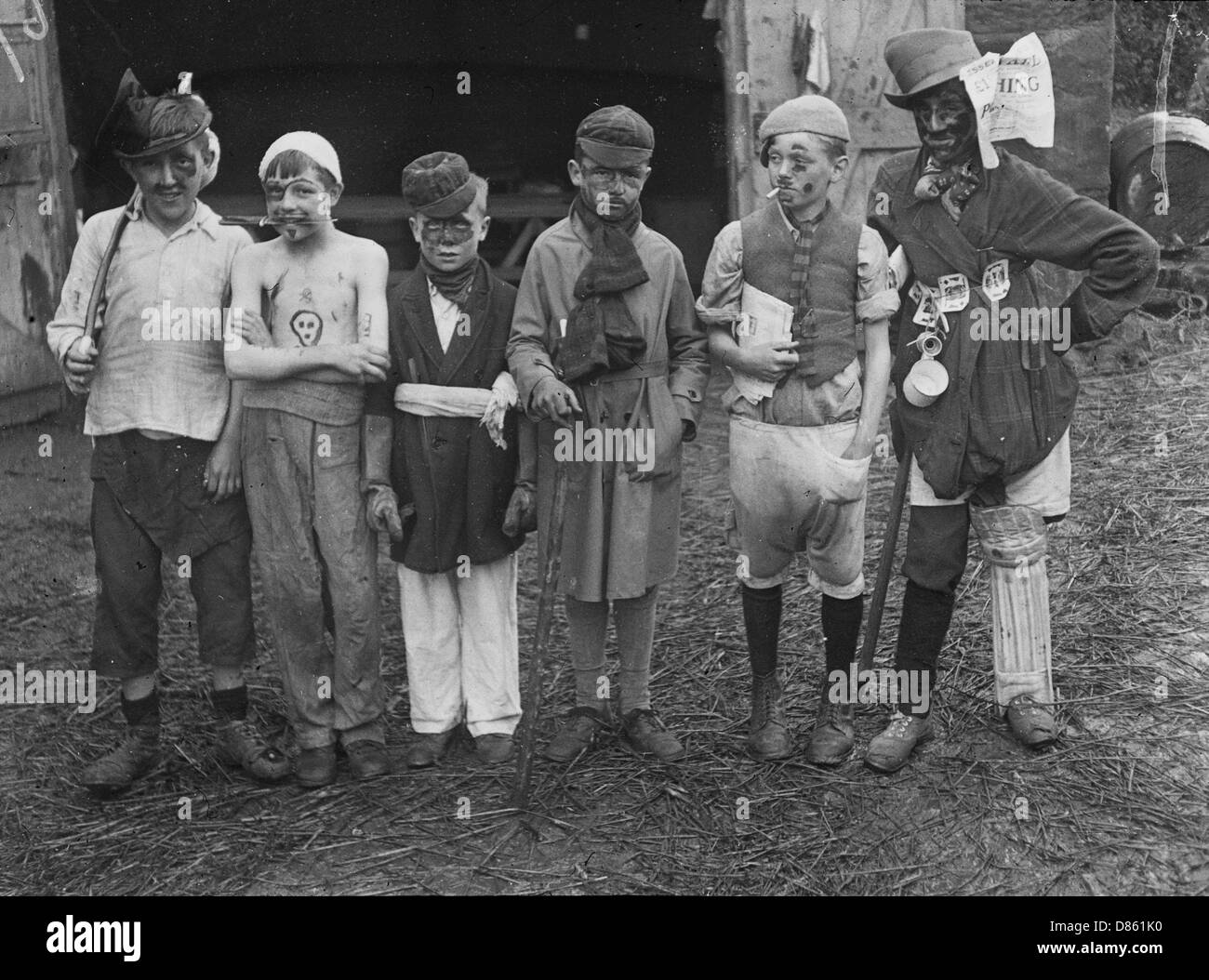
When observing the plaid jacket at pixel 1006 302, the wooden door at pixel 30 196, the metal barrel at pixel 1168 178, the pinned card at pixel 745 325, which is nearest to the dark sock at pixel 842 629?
the plaid jacket at pixel 1006 302

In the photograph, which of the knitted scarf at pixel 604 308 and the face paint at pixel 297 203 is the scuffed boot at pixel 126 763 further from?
the knitted scarf at pixel 604 308

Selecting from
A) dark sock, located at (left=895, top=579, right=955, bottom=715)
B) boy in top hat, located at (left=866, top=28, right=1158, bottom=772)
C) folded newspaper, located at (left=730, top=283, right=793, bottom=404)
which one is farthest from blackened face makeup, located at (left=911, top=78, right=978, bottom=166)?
dark sock, located at (left=895, top=579, right=955, bottom=715)

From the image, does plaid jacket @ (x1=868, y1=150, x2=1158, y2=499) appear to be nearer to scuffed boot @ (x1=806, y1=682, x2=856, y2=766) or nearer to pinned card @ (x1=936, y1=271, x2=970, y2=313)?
pinned card @ (x1=936, y1=271, x2=970, y2=313)

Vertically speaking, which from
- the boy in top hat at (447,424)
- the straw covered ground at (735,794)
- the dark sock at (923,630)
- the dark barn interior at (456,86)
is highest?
the dark barn interior at (456,86)

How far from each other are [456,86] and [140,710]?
5.77m

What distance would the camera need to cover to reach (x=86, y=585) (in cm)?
488

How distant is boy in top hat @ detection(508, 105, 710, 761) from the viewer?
3.68 metres

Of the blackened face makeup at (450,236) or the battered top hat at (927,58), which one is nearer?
the battered top hat at (927,58)

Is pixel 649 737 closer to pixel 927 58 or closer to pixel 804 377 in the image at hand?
pixel 804 377

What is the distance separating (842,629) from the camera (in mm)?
3846

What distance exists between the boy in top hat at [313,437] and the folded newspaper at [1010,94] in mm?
1542

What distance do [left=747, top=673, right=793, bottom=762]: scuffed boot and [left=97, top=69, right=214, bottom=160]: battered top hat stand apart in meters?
2.08

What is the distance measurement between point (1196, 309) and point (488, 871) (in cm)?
379

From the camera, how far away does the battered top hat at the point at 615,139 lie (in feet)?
11.9
